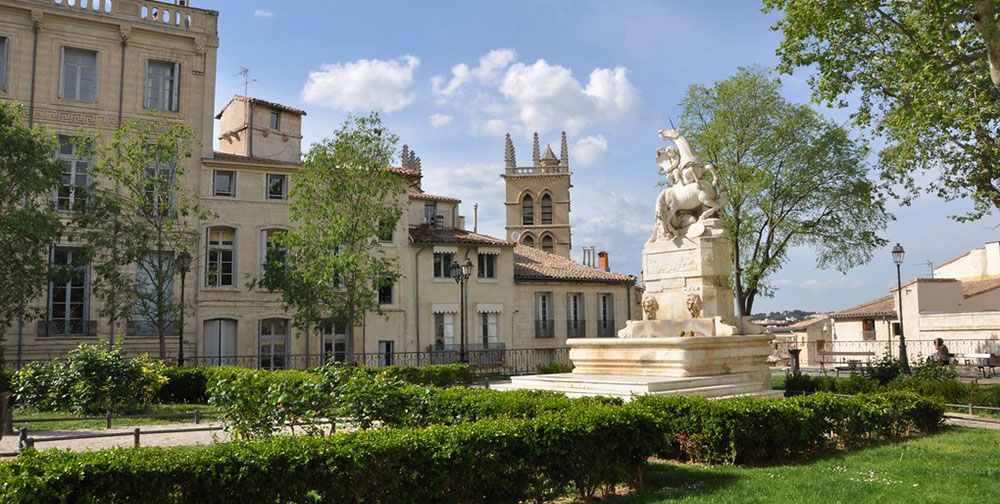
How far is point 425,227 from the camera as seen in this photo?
107 feet

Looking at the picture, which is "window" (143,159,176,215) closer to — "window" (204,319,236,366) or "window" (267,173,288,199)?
"window" (267,173,288,199)

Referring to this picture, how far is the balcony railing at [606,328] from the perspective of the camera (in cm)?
3428

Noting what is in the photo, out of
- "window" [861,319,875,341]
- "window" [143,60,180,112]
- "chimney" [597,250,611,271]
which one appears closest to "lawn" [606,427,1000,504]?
"window" [143,60,180,112]

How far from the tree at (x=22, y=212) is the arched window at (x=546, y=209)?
187 ft

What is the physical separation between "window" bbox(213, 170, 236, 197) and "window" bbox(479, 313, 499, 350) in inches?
441

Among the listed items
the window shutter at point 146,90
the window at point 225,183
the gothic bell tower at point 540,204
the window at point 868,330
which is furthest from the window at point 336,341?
the gothic bell tower at point 540,204

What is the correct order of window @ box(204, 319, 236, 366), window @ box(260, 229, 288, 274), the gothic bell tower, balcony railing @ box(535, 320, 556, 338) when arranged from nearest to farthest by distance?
window @ box(260, 229, 288, 274) → window @ box(204, 319, 236, 366) → balcony railing @ box(535, 320, 556, 338) → the gothic bell tower

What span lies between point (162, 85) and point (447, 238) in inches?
483

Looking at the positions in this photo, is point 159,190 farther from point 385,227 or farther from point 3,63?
point 3,63

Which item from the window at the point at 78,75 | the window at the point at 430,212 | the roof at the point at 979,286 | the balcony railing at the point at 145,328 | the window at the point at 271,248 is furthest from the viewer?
the roof at the point at 979,286

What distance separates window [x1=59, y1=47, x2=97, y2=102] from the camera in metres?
25.6

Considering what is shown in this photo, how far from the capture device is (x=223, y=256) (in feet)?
90.4

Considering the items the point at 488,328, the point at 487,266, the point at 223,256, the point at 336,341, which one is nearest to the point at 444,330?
the point at 488,328

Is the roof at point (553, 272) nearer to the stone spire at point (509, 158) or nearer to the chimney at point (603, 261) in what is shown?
the chimney at point (603, 261)
